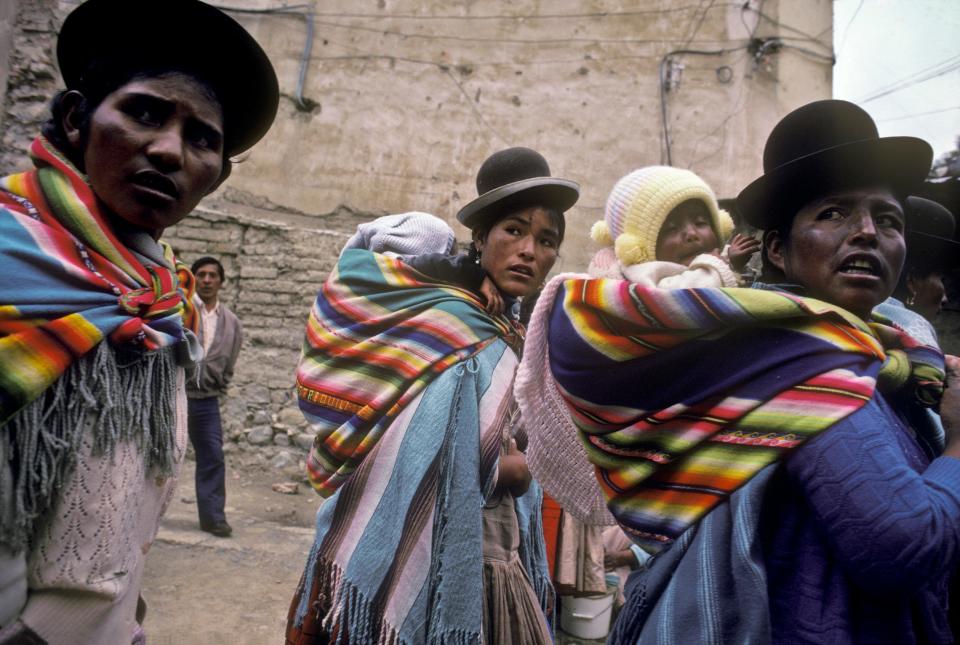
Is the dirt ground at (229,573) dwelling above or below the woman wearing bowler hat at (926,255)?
below

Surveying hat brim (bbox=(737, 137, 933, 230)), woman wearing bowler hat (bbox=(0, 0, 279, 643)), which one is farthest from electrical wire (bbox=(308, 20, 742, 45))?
hat brim (bbox=(737, 137, 933, 230))

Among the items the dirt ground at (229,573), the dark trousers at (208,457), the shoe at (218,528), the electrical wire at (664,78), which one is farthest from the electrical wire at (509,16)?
the shoe at (218,528)

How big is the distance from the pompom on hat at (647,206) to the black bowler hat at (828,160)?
751 millimetres

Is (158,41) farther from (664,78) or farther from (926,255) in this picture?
(664,78)

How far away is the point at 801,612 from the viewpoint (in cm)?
Answer: 104

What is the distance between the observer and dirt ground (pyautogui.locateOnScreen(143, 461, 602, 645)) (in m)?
3.50

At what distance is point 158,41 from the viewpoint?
138 cm

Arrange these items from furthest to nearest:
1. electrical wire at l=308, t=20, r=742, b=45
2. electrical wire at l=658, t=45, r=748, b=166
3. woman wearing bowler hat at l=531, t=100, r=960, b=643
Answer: electrical wire at l=308, t=20, r=742, b=45 → electrical wire at l=658, t=45, r=748, b=166 → woman wearing bowler hat at l=531, t=100, r=960, b=643

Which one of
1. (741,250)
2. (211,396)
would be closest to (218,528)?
(211,396)

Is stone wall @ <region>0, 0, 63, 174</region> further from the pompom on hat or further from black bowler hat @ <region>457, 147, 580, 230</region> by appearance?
the pompom on hat

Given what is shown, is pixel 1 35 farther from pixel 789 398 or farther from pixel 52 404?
pixel 789 398

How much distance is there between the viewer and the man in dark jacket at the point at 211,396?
4.90 m

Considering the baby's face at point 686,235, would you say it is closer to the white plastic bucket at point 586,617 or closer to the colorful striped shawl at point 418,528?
the colorful striped shawl at point 418,528

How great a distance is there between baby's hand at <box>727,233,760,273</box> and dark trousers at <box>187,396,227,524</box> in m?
4.25
